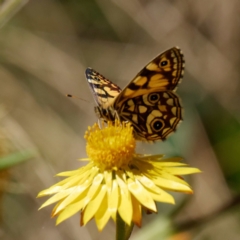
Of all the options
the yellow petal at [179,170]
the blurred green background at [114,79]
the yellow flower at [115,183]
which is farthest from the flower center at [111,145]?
the blurred green background at [114,79]

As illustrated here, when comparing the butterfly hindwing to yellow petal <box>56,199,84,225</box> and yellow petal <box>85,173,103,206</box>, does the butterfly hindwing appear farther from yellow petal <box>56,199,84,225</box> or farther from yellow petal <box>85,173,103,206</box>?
yellow petal <box>56,199,84,225</box>

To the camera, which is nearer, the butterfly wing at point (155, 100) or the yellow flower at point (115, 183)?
the yellow flower at point (115, 183)

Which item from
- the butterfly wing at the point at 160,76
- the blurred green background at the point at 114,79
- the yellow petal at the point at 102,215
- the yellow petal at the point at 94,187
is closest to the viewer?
the yellow petal at the point at 102,215

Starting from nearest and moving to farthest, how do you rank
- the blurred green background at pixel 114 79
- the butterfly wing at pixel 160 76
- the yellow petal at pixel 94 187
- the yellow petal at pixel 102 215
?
the yellow petal at pixel 102 215 < the yellow petal at pixel 94 187 < the butterfly wing at pixel 160 76 < the blurred green background at pixel 114 79

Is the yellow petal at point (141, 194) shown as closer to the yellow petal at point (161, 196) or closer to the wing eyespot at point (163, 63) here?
the yellow petal at point (161, 196)

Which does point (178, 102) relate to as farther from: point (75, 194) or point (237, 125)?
point (237, 125)

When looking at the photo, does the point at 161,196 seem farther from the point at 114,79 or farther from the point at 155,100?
the point at 114,79

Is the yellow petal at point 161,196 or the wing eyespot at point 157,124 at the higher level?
the wing eyespot at point 157,124

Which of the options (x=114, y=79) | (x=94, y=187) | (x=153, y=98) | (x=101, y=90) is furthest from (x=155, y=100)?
(x=114, y=79)
